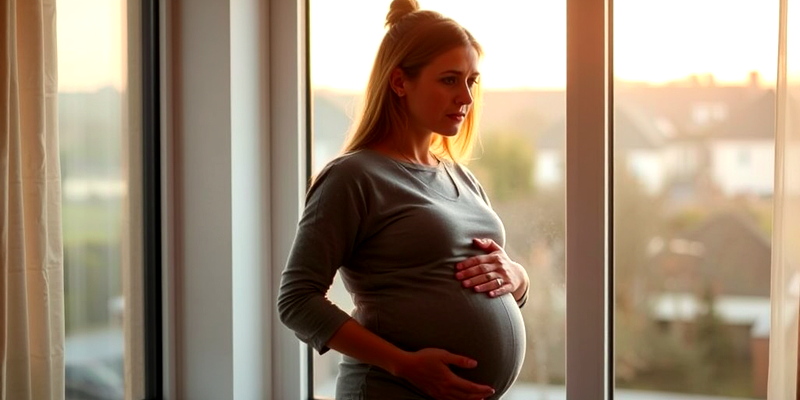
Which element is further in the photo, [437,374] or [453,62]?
[453,62]

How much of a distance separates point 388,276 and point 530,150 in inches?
25.9

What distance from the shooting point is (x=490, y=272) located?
5.64ft

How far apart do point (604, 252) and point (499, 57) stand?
1.55 ft

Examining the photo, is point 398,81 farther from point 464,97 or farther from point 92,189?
point 92,189

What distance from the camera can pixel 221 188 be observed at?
2250mm

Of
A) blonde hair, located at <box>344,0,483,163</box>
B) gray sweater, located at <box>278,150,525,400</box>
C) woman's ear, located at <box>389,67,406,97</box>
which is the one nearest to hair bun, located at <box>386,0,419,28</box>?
blonde hair, located at <box>344,0,483,163</box>

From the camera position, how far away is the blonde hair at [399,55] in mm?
1712

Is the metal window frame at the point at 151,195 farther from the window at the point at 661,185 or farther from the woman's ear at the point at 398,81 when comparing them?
the window at the point at 661,185

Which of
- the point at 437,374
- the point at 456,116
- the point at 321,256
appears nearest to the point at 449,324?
the point at 437,374

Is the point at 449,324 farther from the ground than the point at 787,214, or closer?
closer

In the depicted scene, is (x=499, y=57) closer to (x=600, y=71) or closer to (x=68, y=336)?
(x=600, y=71)

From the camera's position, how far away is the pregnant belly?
1.64 m

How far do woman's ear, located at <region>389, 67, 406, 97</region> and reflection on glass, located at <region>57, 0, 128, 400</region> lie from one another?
2.33 feet

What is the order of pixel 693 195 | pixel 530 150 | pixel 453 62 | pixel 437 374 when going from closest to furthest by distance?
1. pixel 437 374
2. pixel 453 62
3. pixel 693 195
4. pixel 530 150
